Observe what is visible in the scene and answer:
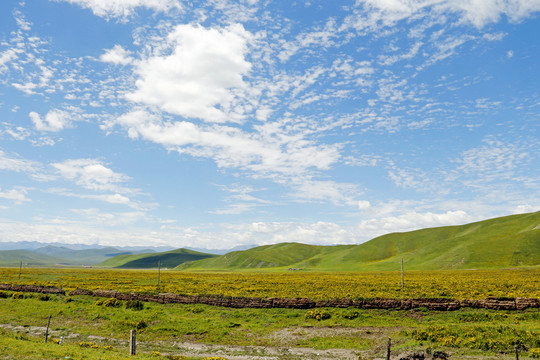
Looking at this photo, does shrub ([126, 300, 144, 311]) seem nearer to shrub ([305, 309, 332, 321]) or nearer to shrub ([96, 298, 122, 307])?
shrub ([96, 298, 122, 307])

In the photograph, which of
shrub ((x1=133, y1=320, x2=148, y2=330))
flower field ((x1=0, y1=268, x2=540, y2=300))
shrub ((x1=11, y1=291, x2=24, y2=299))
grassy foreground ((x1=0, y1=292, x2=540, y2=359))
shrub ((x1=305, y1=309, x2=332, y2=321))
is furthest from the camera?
shrub ((x1=11, y1=291, x2=24, y2=299))

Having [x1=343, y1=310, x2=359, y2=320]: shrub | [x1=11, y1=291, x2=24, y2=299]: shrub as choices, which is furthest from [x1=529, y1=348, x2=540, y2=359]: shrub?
[x1=11, y1=291, x2=24, y2=299]: shrub

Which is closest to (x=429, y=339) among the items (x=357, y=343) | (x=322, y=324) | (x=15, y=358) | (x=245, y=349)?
(x=357, y=343)

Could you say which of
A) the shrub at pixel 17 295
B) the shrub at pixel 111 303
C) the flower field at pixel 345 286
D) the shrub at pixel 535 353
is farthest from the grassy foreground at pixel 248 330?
the flower field at pixel 345 286

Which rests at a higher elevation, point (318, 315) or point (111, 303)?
point (111, 303)

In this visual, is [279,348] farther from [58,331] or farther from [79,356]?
[58,331]

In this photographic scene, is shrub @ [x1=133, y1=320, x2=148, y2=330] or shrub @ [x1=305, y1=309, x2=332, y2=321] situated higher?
shrub @ [x1=305, y1=309, x2=332, y2=321]

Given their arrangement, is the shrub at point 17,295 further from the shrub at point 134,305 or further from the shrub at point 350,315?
the shrub at point 350,315

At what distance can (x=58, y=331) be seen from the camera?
1495 inches

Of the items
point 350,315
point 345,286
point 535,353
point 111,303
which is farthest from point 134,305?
point 535,353

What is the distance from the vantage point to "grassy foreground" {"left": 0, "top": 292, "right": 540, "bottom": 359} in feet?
88.1

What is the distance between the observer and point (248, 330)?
121ft

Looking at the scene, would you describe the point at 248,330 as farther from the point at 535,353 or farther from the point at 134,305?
the point at 535,353

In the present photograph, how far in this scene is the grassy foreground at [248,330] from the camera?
26844mm
